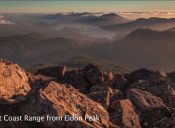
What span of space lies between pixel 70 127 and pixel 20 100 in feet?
23.1

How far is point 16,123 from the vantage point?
120ft

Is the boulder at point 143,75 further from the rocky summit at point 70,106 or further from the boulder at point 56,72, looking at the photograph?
the rocky summit at point 70,106

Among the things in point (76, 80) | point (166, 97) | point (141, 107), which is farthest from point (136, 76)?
point (141, 107)

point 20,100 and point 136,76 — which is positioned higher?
point 20,100

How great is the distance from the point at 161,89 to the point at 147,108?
12.0m

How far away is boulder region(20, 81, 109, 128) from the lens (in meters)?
37.3

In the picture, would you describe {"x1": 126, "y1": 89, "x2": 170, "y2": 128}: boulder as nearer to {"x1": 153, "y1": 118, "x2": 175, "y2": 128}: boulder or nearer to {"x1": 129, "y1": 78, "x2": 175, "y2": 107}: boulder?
{"x1": 153, "y1": 118, "x2": 175, "y2": 128}: boulder

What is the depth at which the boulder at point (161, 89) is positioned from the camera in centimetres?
5609

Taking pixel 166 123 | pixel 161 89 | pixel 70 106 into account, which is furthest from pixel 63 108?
pixel 161 89

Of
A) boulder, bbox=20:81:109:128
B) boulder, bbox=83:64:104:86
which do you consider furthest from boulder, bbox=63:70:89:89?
boulder, bbox=20:81:109:128

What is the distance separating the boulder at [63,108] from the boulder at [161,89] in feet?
56.0

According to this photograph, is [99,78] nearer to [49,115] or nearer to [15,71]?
[15,71]

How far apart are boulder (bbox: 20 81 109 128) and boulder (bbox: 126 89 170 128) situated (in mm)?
6454

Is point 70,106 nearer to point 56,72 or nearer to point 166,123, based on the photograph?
point 166,123
